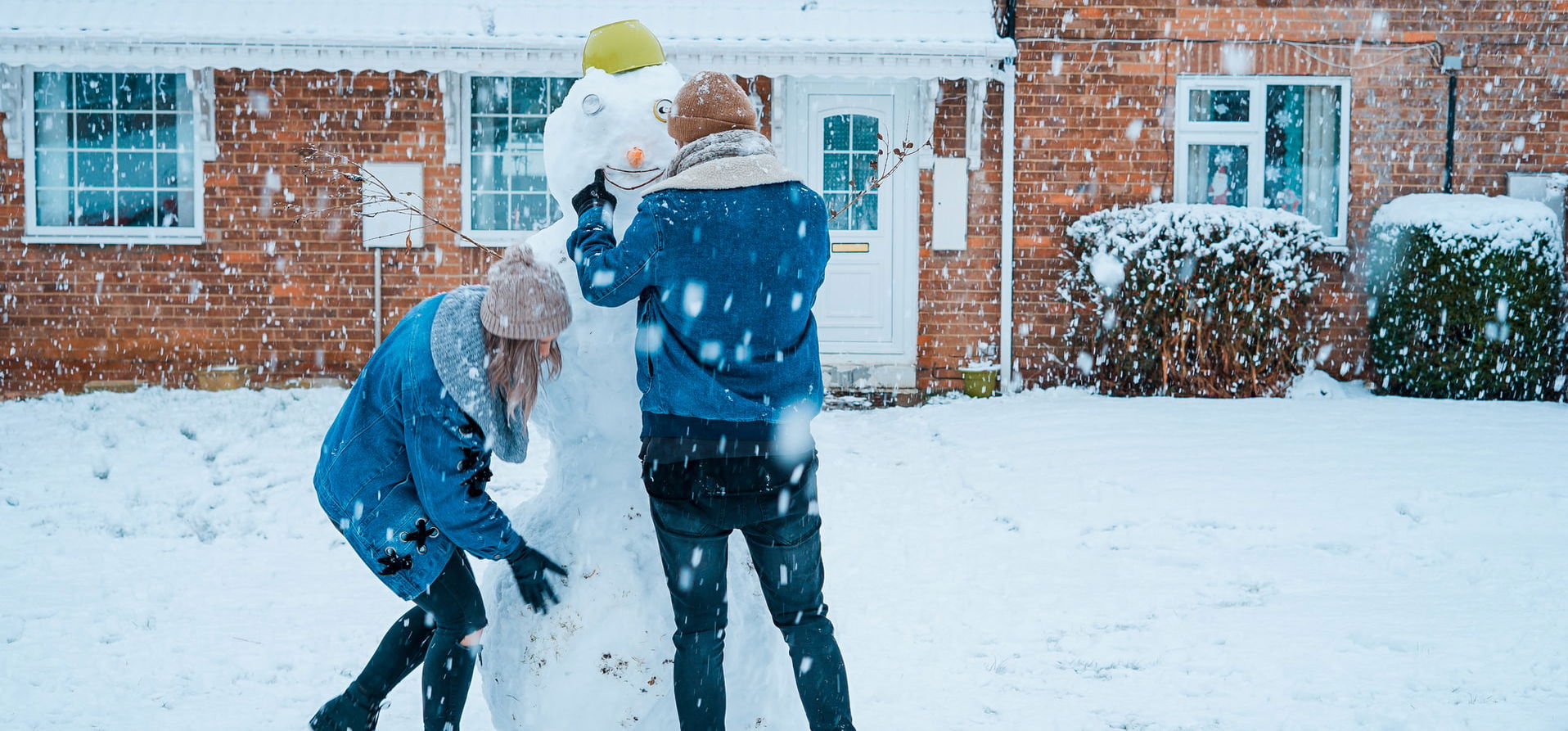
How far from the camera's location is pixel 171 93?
8961mm

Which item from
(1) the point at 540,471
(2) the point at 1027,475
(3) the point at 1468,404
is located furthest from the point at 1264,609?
(3) the point at 1468,404

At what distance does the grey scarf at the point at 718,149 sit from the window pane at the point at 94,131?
27.0ft

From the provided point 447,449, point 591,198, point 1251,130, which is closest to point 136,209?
point 591,198

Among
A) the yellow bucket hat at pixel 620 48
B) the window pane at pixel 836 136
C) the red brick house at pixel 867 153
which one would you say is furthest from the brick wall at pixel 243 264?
the yellow bucket hat at pixel 620 48

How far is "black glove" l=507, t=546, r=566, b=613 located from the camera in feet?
8.82

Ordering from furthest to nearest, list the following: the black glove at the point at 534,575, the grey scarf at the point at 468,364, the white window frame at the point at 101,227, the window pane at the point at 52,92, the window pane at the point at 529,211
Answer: the window pane at the point at 529,211, the window pane at the point at 52,92, the white window frame at the point at 101,227, the black glove at the point at 534,575, the grey scarf at the point at 468,364

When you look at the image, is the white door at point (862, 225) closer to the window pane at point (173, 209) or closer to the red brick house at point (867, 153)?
the red brick house at point (867, 153)

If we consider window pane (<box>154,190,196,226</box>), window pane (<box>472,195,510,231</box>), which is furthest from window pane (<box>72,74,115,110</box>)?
window pane (<box>472,195,510,231</box>)

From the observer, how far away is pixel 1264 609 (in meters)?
4.19

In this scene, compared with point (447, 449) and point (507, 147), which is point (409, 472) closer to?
point (447, 449)

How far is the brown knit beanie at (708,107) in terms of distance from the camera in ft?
8.37

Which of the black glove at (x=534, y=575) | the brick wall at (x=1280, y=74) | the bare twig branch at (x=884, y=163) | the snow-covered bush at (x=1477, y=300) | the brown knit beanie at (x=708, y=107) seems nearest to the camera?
the brown knit beanie at (x=708, y=107)

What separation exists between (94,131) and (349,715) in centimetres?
798

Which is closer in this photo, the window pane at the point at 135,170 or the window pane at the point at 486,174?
the window pane at the point at 135,170
